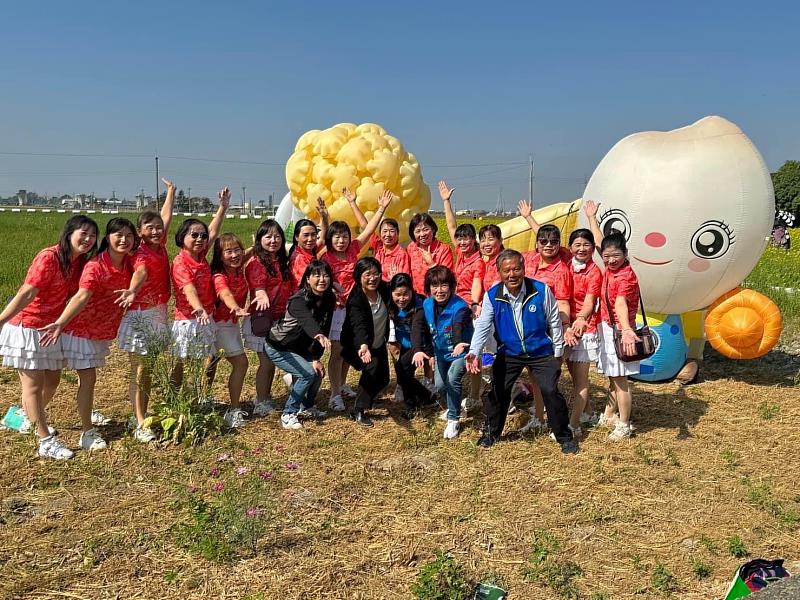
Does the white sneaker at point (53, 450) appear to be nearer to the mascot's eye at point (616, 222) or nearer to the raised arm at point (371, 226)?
the raised arm at point (371, 226)

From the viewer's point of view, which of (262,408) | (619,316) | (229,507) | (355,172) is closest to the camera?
(229,507)

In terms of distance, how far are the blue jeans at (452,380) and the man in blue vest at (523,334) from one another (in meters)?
0.29

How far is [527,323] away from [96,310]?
9.82 ft

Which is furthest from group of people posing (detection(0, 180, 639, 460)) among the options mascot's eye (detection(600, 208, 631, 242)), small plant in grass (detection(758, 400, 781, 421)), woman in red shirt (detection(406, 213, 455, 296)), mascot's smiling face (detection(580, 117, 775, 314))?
small plant in grass (detection(758, 400, 781, 421))

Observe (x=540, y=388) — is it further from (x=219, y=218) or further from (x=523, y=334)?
(x=219, y=218)

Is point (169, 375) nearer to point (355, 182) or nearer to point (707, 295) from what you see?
point (355, 182)

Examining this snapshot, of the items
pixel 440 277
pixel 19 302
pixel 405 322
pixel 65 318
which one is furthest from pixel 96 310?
pixel 440 277

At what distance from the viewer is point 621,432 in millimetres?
5012

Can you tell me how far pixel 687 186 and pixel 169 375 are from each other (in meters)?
4.59

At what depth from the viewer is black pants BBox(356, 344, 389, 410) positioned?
5230 mm

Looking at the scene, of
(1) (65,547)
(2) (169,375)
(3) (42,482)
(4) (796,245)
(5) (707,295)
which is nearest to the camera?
(1) (65,547)

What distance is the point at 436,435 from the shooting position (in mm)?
5086

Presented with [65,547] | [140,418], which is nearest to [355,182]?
[140,418]

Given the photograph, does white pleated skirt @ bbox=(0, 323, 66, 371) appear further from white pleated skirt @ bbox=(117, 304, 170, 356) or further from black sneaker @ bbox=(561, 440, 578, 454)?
black sneaker @ bbox=(561, 440, 578, 454)
